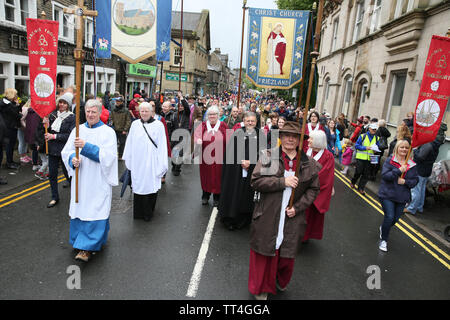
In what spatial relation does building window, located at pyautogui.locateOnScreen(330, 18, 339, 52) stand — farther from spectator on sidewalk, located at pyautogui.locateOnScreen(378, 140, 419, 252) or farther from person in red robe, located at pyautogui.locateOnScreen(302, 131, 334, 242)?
person in red robe, located at pyautogui.locateOnScreen(302, 131, 334, 242)

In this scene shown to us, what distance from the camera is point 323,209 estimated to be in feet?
15.1

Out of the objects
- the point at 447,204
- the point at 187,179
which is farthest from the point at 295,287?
the point at 447,204

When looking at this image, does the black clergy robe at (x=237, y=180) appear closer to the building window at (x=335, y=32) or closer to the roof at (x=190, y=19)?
the building window at (x=335, y=32)

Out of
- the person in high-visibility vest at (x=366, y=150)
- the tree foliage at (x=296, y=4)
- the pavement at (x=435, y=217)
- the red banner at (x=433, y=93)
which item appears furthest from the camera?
the tree foliage at (x=296, y=4)

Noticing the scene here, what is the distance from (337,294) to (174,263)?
6.78 feet

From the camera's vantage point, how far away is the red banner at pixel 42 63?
5.63m

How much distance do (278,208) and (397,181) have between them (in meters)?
2.64

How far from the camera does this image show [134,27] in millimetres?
7828

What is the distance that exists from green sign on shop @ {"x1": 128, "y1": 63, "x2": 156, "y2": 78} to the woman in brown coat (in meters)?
23.1

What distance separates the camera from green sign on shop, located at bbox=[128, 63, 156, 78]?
24006mm

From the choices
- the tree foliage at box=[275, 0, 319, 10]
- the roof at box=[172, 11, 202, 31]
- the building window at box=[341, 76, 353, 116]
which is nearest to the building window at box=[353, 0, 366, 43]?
the building window at box=[341, 76, 353, 116]

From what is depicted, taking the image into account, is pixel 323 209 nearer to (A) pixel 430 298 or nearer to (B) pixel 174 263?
(A) pixel 430 298

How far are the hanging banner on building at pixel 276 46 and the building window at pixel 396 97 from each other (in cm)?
720

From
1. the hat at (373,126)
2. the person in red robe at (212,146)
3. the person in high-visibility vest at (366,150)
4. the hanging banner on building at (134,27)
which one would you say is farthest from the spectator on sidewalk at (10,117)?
the hat at (373,126)
